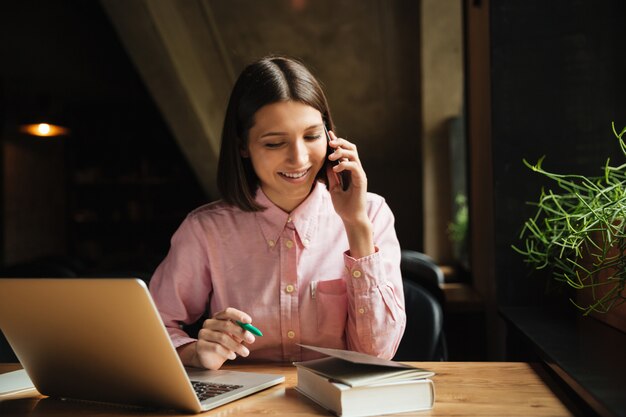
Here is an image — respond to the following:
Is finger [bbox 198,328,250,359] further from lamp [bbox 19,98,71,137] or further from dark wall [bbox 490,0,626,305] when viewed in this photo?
lamp [bbox 19,98,71,137]

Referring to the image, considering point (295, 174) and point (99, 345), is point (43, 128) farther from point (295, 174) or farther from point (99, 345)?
point (99, 345)

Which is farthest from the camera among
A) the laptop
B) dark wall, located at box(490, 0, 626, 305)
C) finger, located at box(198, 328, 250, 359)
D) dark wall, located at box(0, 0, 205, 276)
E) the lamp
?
dark wall, located at box(0, 0, 205, 276)

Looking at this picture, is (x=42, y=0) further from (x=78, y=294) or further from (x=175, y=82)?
(x=78, y=294)

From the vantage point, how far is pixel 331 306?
5.39ft

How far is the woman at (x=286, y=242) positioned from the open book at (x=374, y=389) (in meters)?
0.39

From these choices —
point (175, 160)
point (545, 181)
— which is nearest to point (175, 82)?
point (175, 160)

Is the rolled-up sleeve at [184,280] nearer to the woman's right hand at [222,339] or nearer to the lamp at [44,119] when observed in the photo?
the woman's right hand at [222,339]

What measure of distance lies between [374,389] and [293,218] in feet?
2.16

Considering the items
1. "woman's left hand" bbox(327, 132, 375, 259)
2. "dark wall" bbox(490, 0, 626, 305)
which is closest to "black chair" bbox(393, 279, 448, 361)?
"dark wall" bbox(490, 0, 626, 305)

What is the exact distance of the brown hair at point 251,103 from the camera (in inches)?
62.9

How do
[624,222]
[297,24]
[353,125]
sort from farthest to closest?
[353,125]
[297,24]
[624,222]

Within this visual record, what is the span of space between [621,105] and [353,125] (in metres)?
6.04

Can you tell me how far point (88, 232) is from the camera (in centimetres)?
923

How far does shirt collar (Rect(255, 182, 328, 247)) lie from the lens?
5.57 feet
